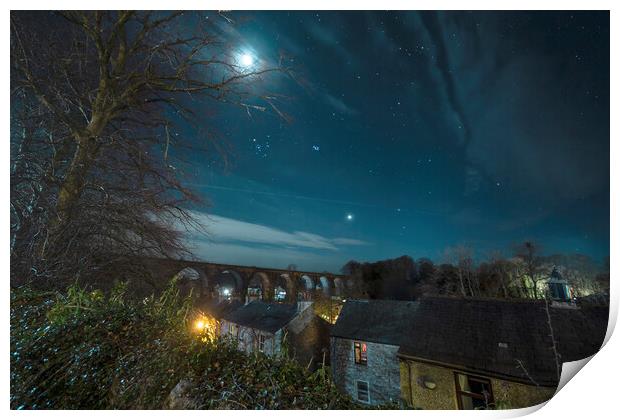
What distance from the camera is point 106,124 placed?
4020 millimetres

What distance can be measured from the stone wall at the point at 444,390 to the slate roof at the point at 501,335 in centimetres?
26

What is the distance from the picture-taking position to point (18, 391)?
234cm

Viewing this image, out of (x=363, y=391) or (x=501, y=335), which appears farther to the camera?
(x=363, y=391)

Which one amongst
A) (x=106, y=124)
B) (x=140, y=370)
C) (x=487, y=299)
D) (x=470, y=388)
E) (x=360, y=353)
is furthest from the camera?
(x=360, y=353)

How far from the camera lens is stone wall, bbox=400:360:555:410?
4230 mm

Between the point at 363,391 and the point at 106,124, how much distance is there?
1069 centimetres

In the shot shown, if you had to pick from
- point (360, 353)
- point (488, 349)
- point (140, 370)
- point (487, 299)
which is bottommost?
point (360, 353)

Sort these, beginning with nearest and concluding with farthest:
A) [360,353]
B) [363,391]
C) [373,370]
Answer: [373,370] → [363,391] → [360,353]

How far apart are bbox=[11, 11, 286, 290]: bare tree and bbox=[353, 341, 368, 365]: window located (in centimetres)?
811

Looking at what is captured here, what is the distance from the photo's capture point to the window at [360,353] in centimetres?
957

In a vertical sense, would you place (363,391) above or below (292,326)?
below

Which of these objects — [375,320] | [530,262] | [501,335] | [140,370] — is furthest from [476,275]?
[140,370]

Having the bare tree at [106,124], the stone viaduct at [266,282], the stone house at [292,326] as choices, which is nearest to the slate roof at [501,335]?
the bare tree at [106,124]

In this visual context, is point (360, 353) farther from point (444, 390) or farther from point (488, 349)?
point (488, 349)
